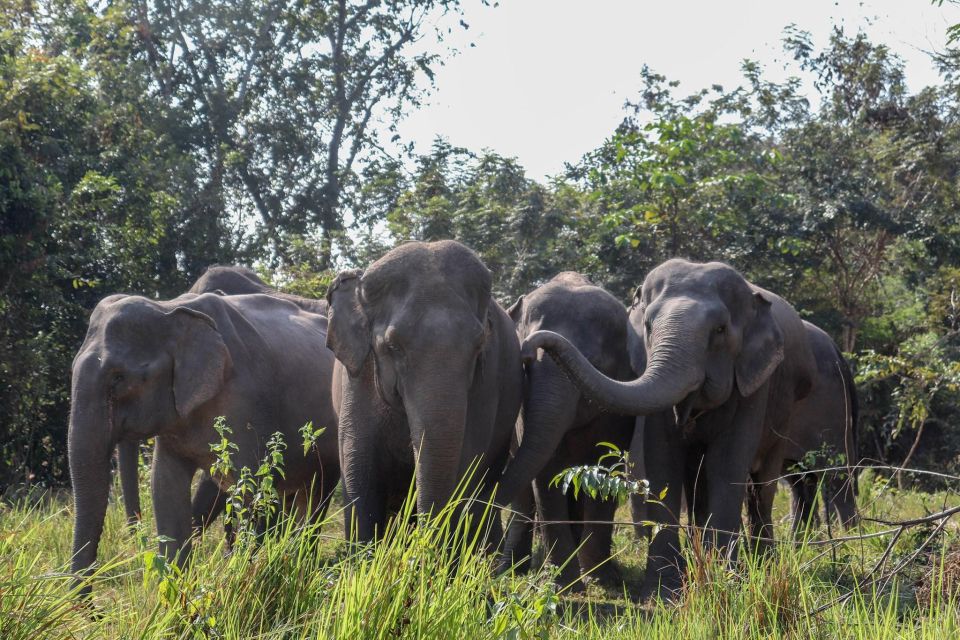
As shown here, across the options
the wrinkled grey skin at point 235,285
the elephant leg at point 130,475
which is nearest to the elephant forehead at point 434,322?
the elephant leg at point 130,475

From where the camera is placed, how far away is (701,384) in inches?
281

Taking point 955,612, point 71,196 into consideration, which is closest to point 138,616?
point 955,612

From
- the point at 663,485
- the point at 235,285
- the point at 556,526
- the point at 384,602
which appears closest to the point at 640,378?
the point at 663,485

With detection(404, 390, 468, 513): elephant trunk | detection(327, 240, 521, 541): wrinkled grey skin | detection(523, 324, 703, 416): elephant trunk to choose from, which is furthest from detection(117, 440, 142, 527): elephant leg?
detection(523, 324, 703, 416): elephant trunk

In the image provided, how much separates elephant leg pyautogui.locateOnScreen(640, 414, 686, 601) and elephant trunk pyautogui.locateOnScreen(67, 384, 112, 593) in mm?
2960

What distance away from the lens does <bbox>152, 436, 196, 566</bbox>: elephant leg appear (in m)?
7.05

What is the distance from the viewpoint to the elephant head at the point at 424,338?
5.75 metres

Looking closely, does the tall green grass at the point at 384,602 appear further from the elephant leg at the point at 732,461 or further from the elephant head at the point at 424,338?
the elephant leg at the point at 732,461

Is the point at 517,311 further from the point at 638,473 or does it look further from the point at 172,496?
the point at 172,496

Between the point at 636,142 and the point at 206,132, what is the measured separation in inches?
401

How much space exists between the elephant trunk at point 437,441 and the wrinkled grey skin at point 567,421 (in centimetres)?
107

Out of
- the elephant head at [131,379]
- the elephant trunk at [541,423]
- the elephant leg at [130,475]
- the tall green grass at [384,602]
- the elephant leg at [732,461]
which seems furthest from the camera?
the elephant leg at [130,475]

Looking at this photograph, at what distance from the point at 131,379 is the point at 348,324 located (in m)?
1.35

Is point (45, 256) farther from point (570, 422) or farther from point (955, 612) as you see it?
point (955, 612)
